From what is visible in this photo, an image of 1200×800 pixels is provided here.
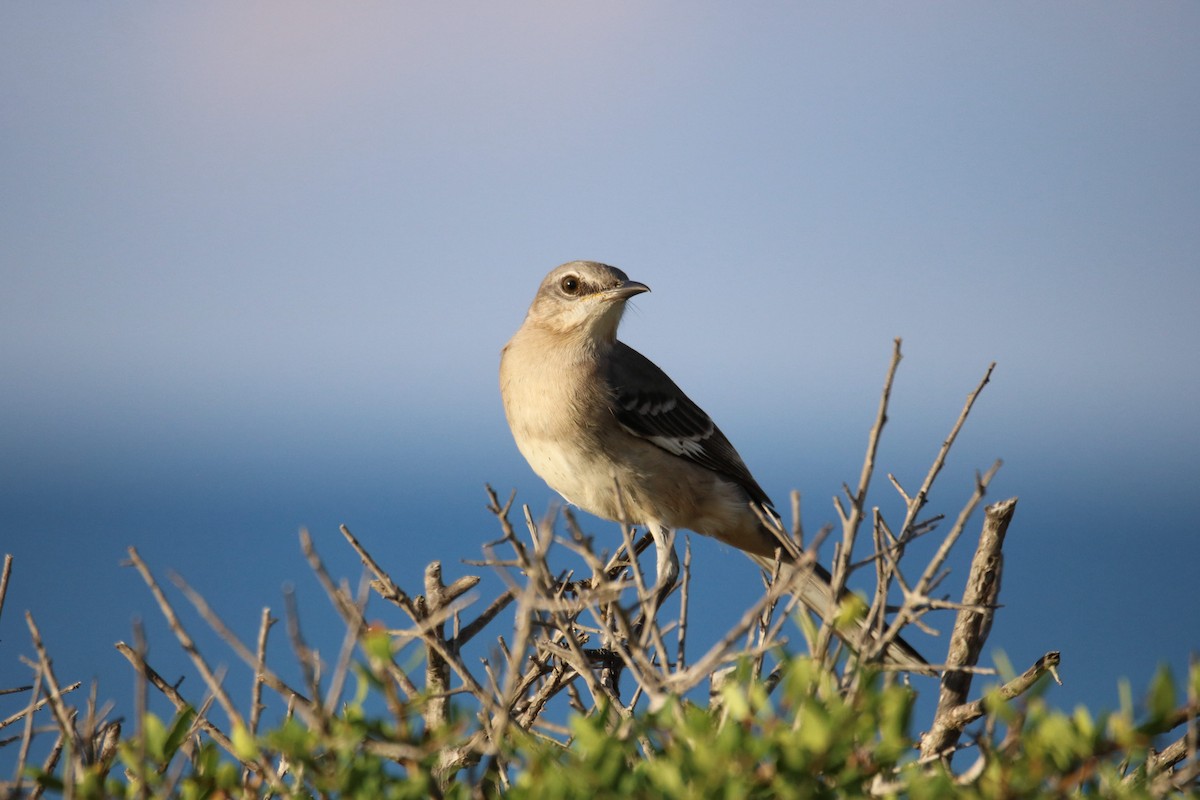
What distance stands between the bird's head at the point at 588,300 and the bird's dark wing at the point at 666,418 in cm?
18

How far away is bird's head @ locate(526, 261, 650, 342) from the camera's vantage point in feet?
16.0

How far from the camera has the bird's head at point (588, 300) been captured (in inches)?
192

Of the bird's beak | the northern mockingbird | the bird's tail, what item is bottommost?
the bird's tail

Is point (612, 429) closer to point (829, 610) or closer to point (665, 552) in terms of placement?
point (665, 552)

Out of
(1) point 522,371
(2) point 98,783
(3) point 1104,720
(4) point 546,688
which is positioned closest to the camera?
(3) point 1104,720

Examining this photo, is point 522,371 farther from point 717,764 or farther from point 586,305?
point 717,764

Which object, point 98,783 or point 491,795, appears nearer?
point 98,783

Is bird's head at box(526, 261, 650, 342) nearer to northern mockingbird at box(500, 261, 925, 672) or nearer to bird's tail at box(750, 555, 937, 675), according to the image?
northern mockingbird at box(500, 261, 925, 672)

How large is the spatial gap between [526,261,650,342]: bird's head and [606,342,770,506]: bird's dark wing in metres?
0.18

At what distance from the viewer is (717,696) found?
2.08 meters

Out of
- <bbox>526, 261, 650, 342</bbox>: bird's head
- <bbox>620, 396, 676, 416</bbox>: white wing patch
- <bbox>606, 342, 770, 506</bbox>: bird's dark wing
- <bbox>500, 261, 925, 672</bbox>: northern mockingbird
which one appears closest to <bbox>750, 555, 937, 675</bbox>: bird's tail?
<bbox>500, 261, 925, 672</bbox>: northern mockingbird

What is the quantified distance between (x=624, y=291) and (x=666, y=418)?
25.8 inches

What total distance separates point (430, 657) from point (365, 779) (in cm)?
80

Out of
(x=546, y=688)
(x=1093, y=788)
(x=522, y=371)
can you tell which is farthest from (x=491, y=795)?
(x=522, y=371)
